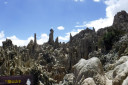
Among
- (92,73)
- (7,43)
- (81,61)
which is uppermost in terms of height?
(7,43)

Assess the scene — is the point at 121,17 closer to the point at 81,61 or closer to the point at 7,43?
the point at 7,43

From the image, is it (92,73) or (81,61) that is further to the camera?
(81,61)

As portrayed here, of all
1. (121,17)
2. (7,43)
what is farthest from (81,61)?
(121,17)

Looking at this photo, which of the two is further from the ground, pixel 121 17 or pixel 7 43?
pixel 121 17

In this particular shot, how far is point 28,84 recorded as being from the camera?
1279cm

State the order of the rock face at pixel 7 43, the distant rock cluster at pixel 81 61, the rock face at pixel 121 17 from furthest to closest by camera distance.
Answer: the rock face at pixel 121 17 < the rock face at pixel 7 43 < the distant rock cluster at pixel 81 61

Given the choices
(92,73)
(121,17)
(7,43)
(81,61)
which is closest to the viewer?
(92,73)

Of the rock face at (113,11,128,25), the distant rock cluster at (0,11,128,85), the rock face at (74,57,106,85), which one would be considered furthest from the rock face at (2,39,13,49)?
the rock face at (74,57,106,85)

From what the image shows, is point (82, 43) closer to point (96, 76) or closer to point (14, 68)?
point (14, 68)

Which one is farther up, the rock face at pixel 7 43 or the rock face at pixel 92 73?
the rock face at pixel 7 43

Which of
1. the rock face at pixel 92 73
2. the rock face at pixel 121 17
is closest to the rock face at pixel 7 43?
the rock face at pixel 121 17

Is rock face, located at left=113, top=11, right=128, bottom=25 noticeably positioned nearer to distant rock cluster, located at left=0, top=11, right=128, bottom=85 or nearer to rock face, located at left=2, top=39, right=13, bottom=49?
distant rock cluster, located at left=0, top=11, right=128, bottom=85

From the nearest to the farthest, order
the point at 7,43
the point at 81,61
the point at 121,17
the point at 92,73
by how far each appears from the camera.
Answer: the point at 92,73, the point at 81,61, the point at 7,43, the point at 121,17

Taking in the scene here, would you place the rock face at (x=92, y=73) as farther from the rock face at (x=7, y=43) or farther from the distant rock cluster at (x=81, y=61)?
the rock face at (x=7, y=43)
